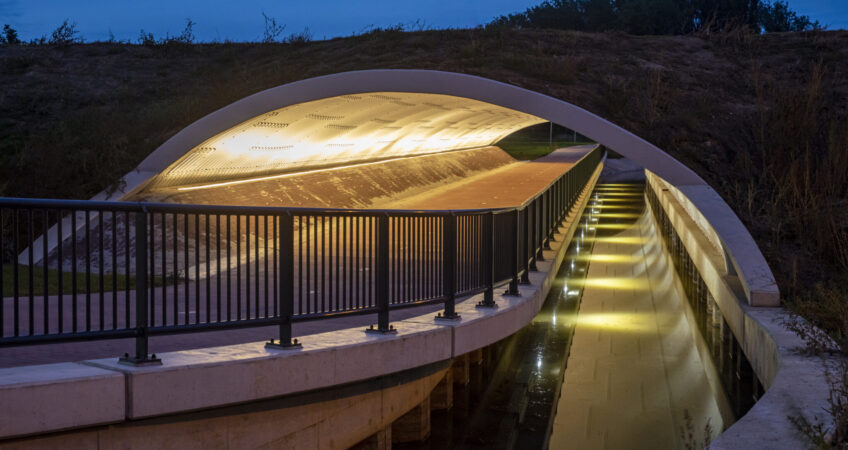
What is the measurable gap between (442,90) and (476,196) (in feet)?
29.9

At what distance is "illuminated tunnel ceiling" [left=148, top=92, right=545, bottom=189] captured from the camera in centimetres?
1789

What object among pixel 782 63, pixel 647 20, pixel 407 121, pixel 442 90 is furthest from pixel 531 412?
pixel 647 20

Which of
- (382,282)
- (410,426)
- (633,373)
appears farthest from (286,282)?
(633,373)

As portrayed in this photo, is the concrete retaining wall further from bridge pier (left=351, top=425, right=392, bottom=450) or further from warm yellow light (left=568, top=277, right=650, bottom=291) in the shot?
bridge pier (left=351, top=425, right=392, bottom=450)

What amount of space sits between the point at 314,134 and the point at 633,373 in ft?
38.0

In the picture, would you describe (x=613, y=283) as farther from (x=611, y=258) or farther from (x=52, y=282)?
(x=52, y=282)

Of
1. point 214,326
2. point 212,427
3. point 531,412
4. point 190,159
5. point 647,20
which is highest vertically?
point 647,20

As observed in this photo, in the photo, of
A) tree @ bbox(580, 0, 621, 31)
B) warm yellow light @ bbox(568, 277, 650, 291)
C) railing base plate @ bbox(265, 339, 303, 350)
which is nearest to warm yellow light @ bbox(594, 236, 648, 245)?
warm yellow light @ bbox(568, 277, 650, 291)

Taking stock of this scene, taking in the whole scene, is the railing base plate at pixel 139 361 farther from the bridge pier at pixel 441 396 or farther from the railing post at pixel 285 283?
the bridge pier at pixel 441 396

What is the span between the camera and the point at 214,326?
629 centimetres

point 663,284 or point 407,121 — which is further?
point 407,121

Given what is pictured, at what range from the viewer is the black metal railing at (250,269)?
5707 mm

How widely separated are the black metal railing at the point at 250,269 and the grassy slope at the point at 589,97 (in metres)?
3.66

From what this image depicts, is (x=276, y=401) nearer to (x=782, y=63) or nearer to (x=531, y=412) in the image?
(x=531, y=412)
